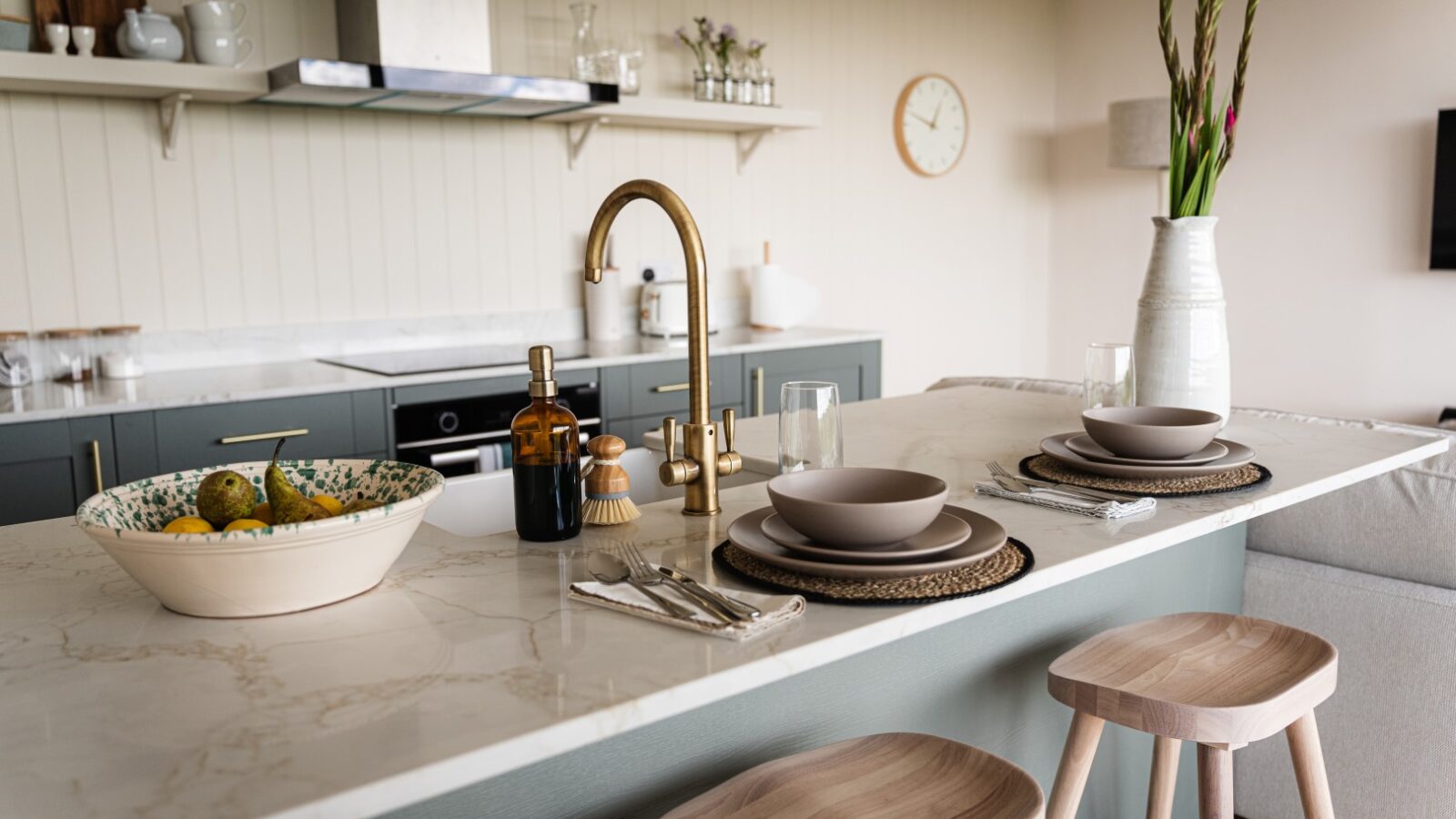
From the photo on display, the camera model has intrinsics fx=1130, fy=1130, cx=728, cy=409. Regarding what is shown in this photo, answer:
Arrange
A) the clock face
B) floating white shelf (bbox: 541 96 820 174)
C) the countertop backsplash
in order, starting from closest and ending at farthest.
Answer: the countertop backsplash, floating white shelf (bbox: 541 96 820 174), the clock face

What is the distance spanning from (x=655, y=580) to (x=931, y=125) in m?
4.32

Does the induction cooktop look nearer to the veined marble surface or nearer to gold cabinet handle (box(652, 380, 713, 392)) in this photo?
gold cabinet handle (box(652, 380, 713, 392))

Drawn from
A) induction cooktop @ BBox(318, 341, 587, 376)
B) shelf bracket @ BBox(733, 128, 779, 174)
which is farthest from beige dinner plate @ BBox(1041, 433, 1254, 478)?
shelf bracket @ BBox(733, 128, 779, 174)

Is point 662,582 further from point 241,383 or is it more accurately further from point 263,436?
point 241,383

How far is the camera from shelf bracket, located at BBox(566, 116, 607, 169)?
387 cm

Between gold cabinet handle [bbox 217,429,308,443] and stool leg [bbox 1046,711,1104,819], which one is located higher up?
gold cabinet handle [bbox 217,429,308,443]

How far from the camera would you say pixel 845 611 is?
999mm

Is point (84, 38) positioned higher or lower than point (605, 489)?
higher

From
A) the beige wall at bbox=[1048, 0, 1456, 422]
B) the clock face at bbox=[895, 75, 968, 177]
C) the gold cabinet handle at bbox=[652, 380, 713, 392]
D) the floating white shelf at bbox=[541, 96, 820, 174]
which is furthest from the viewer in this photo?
the clock face at bbox=[895, 75, 968, 177]

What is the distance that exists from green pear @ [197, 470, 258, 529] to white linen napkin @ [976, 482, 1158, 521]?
2.86ft

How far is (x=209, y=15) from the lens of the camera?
300cm

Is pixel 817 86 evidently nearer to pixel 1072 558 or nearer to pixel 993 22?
pixel 993 22

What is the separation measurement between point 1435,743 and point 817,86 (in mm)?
3355

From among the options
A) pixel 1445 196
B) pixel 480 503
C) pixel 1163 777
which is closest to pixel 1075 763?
pixel 1163 777
